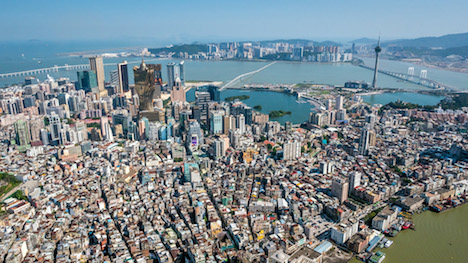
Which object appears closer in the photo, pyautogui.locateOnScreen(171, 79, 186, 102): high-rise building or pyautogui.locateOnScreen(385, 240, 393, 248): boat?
pyautogui.locateOnScreen(385, 240, 393, 248): boat

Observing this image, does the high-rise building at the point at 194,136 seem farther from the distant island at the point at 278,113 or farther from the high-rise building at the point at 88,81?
the high-rise building at the point at 88,81

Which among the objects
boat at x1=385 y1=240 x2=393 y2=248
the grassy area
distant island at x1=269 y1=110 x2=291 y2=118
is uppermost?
distant island at x1=269 y1=110 x2=291 y2=118

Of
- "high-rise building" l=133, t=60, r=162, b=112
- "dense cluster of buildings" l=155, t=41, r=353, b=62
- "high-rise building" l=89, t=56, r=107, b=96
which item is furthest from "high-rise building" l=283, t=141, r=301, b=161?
"dense cluster of buildings" l=155, t=41, r=353, b=62

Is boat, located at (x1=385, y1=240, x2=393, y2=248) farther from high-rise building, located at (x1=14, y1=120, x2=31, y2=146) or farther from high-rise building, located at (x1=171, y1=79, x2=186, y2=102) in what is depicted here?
high-rise building, located at (x1=171, y1=79, x2=186, y2=102)

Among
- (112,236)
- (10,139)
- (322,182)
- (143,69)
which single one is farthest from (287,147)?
(10,139)

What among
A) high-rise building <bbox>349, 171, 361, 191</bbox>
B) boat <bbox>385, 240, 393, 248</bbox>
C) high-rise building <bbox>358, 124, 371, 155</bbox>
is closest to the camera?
boat <bbox>385, 240, 393, 248</bbox>

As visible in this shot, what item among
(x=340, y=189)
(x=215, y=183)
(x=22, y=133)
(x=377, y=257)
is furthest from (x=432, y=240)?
(x=22, y=133)
